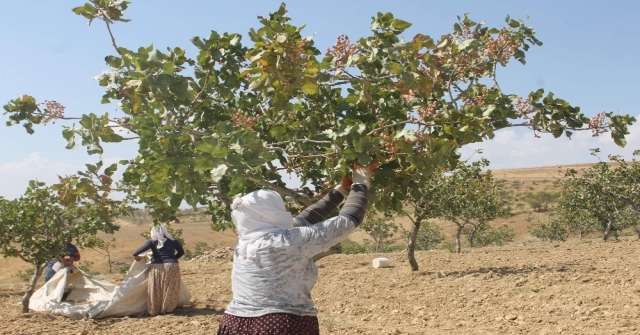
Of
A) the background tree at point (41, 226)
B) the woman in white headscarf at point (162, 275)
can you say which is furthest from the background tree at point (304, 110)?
the background tree at point (41, 226)

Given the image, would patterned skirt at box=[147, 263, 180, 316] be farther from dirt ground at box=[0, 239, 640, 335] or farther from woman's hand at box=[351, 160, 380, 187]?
woman's hand at box=[351, 160, 380, 187]

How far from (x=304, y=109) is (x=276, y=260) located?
1348 millimetres

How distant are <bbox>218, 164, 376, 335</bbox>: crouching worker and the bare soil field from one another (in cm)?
412

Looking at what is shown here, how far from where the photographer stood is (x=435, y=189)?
520 inches

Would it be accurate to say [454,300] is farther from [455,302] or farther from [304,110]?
[304,110]

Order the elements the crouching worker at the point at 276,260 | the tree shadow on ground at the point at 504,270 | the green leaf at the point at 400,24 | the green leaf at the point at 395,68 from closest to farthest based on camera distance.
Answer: the crouching worker at the point at 276,260 → the green leaf at the point at 395,68 → the green leaf at the point at 400,24 → the tree shadow on ground at the point at 504,270

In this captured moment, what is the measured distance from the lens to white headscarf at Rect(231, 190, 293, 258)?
9.09ft

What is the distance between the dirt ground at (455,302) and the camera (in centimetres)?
688

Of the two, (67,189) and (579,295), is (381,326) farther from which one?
(67,189)

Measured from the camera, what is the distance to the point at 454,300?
849 centimetres

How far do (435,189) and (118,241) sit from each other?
3896 centimetres

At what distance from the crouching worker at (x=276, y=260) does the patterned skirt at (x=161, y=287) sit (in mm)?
5920

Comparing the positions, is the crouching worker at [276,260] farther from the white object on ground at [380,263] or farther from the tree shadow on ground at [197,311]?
the white object on ground at [380,263]

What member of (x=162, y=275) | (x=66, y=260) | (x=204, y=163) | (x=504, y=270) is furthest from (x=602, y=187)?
(x=204, y=163)
